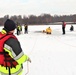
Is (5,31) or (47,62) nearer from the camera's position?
(5,31)

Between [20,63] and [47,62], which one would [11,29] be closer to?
[20,63]

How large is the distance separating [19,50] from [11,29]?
369 millimetres

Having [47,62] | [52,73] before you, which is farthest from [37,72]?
[47,62]

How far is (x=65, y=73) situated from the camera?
7996 mm

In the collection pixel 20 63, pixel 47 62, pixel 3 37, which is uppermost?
pixel 3 37

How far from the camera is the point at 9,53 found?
426 centimetres

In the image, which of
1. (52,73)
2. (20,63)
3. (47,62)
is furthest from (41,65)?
(20,63)

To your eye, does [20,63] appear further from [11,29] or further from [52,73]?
[52,73]

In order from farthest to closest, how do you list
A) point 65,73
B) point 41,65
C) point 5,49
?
point 41,65 < point 65,73 < point 5,49

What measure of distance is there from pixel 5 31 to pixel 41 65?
514 centimetres

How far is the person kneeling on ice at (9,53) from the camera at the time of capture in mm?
4238

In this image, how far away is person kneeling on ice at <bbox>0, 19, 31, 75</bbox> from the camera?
4.24 metres

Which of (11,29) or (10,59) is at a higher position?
(11,29)

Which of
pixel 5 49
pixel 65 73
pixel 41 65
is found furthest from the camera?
pixel 41 65
